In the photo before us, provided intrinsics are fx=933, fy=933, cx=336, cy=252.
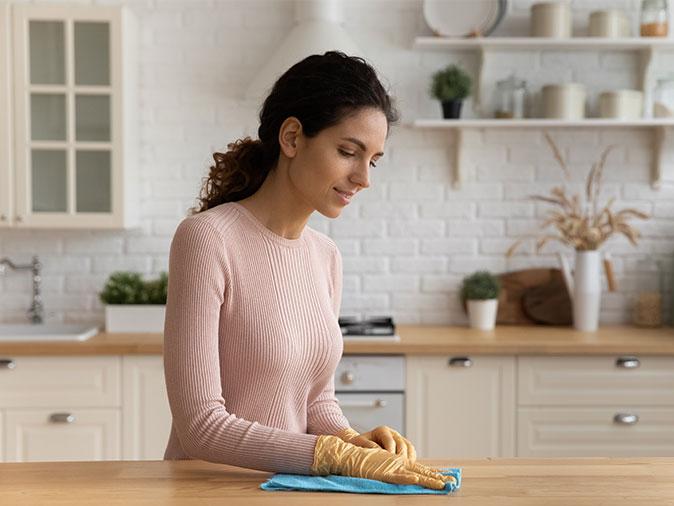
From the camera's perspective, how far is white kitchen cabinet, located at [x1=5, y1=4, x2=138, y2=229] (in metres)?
3.81

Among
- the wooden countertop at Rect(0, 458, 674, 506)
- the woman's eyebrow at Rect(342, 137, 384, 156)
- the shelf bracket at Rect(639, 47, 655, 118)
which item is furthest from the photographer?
the shelf bracket at Rect(639, 47, 655, 118)

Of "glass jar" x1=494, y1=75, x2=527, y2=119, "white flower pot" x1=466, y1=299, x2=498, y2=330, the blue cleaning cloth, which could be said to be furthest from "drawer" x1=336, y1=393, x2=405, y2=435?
the blue cleaning cloth

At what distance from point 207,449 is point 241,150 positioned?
2.16ft

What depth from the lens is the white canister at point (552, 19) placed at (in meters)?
3.97

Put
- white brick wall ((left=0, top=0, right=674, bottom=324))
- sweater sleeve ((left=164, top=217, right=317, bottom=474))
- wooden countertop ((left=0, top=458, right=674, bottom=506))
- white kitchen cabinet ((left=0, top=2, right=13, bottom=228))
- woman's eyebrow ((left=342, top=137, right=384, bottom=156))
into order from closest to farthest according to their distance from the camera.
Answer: wooden countertop ((left=0, top=458, right=674, bottom=506)), sweater sleeve ((left=164, top=217, right=317, bottom=474)), woman's eyebrow ((left=342, top=137, right=384, bottom=156)), white kitchen cabinet ((left=0, top=2, right=13, bottom=228)), white brick wall ((left=0, top=0, right=674, bottom=324))

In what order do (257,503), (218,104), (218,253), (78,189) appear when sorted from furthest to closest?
(218,104)
(78,189)
(218,253)
(257,503)

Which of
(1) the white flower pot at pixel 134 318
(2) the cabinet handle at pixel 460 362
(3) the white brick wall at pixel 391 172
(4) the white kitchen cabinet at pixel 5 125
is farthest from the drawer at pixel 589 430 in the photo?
(4) the white kitchen cabinet at pixel 5 125

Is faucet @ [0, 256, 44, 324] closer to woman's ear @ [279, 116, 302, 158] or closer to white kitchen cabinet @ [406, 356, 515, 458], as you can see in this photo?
white kitchen cabinet @ [406, 356, 515, 458]

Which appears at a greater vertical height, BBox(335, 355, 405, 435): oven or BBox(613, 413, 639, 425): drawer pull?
BBox(335, 355, 405, 435): oven

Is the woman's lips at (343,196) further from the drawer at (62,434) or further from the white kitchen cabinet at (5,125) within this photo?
the white kitchen cabinet at (5,125)

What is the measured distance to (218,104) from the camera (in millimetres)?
4180

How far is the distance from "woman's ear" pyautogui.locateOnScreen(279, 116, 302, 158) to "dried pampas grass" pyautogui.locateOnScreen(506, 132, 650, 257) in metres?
2.35

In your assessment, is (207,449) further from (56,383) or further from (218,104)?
(218,104)

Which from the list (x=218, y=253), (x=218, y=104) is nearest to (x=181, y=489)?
(x=218, y=253)
